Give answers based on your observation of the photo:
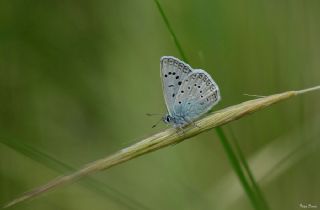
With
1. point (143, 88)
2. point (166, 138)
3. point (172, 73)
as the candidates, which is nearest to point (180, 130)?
point (166, 138)

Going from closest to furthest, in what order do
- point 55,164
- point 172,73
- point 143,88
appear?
1. point 55,164
2. point 172,73
3. point 143,88

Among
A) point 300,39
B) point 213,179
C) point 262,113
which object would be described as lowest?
point 213,179

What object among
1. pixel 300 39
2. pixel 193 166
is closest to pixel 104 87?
pixel 193 166

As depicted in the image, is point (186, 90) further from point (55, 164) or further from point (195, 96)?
point (55, 164)

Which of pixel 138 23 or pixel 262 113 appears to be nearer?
pixel 262 113

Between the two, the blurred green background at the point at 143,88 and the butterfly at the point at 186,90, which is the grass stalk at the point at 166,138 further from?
the blurred green background at the point at 143,88

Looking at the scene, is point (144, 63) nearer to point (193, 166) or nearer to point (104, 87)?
point (104, 87)
